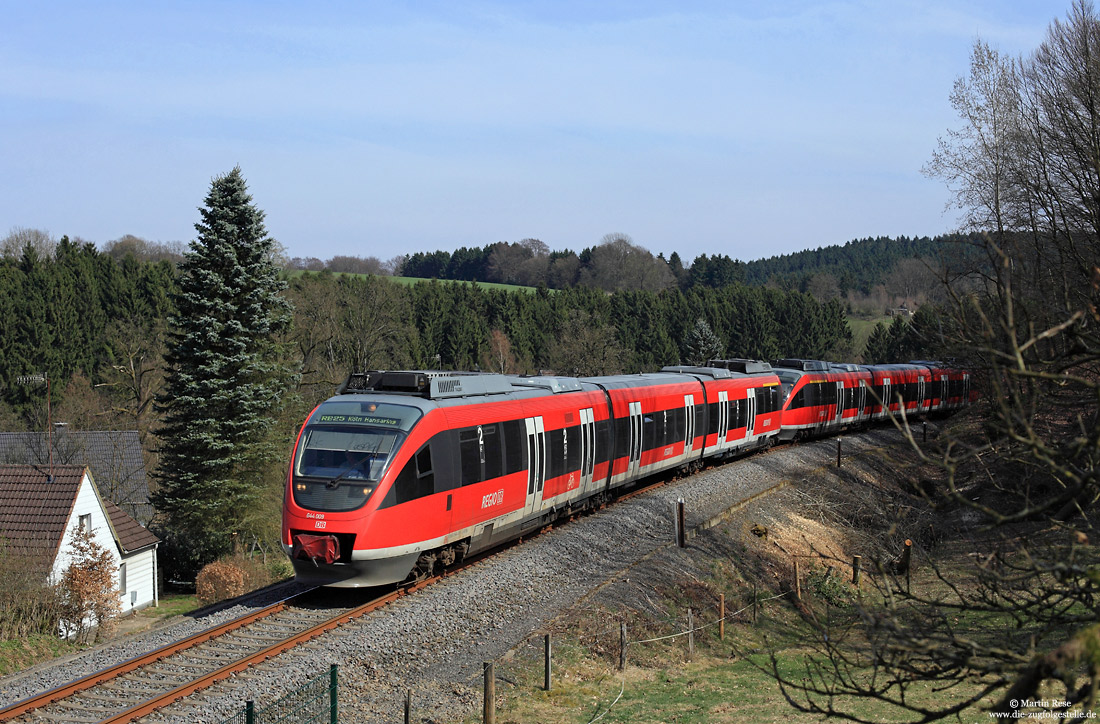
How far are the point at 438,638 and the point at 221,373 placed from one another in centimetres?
1976

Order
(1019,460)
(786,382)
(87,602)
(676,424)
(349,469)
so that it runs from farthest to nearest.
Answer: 1. (786,382)
2. (676,424)
3. (87,602)
4. (349,469)
5. (1019,460)

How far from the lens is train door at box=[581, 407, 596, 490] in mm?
19719

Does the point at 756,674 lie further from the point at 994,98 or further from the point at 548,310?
the point at 548,310

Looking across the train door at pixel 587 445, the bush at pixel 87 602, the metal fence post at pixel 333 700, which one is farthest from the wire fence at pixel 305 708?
the bush at pixel 87 602

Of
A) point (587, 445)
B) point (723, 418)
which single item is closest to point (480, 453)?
point (587, 445)

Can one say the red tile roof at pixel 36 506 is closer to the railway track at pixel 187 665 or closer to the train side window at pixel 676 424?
the railway track at pixel 187 665

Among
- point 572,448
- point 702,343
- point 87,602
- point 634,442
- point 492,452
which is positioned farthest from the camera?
point 702,343

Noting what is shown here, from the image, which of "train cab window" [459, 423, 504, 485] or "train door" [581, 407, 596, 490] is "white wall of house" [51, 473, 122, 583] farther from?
"train cab window" [459, 423, 504, 485]

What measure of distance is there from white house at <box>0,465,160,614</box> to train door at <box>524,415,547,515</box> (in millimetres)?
14468

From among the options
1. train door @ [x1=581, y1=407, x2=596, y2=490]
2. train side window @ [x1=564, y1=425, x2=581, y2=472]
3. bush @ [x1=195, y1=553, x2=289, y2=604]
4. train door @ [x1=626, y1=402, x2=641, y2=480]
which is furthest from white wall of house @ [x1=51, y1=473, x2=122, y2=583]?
train door @ [x1=626, y1=402, x2=641, y2=480]

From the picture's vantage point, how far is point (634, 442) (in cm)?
2292

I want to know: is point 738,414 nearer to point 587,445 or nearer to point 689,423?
point 689,423

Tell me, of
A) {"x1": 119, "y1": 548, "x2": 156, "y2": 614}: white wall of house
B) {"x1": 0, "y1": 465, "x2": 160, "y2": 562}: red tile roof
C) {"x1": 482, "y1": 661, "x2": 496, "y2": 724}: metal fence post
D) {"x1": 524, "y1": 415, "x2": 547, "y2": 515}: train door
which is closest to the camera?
{"x1": 482, "y1": 661, "x2": 496, "y2": 724}: metal fence post

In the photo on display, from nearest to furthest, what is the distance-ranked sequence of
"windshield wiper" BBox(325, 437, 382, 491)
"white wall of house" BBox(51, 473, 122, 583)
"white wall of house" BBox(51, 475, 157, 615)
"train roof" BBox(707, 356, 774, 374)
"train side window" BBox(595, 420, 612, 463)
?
"windshield wiper" BBox(325, 437, 382, 491) → "train side window" BBox(595, 420, 612, 463) → "white wall of house" BBox(51, 473, 122, 583) → "white wall of house" BBox(51, 475, 157, 615) → "train roof" BBox(707, 356, 774, 374)
